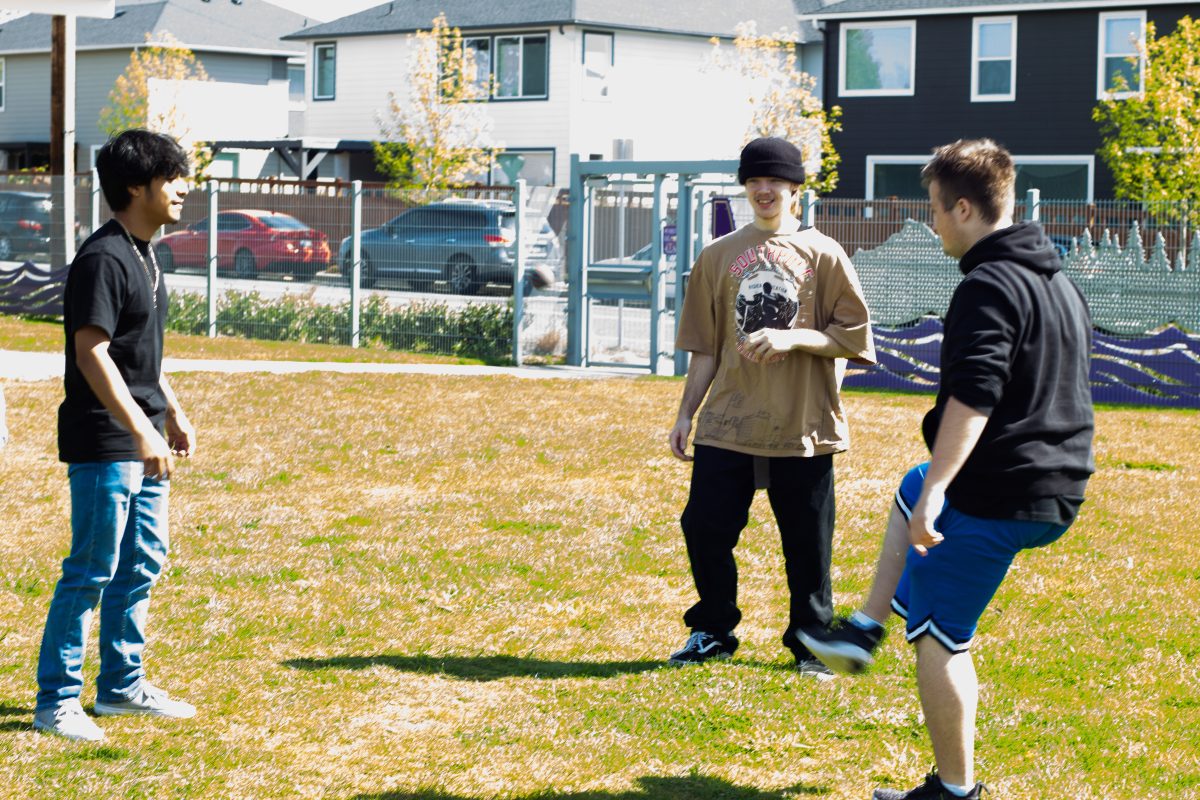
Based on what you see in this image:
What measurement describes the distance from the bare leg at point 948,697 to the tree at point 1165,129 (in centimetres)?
2475

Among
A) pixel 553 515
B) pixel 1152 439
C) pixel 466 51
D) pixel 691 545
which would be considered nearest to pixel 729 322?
pixel 691 545

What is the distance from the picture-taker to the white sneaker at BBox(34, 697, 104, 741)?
4.91 m

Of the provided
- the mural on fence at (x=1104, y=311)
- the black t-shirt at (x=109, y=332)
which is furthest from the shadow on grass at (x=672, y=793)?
the mural on fence at (x=1104, y=311)

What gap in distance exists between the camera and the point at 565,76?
41.3m

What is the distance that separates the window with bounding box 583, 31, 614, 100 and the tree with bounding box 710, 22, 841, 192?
290 centimetres

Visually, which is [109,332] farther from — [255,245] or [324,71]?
[324,71]

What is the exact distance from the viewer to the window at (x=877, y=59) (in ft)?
122

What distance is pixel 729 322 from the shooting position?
5.89 m

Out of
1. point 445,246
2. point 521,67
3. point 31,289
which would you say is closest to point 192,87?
point 521,67

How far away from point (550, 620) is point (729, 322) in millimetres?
1602

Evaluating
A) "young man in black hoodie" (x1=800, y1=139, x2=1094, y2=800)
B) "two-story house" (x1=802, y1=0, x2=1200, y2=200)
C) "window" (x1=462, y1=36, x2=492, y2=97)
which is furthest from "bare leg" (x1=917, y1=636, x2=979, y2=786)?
"window" (x1=462, y1=36, x2=492, y2=97)

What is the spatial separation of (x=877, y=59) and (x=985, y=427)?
34889 mm

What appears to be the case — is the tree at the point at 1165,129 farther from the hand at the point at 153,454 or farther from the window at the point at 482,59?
the hand at the point at 153,454

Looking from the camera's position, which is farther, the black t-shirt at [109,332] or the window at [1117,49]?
the window at [1117,49]
